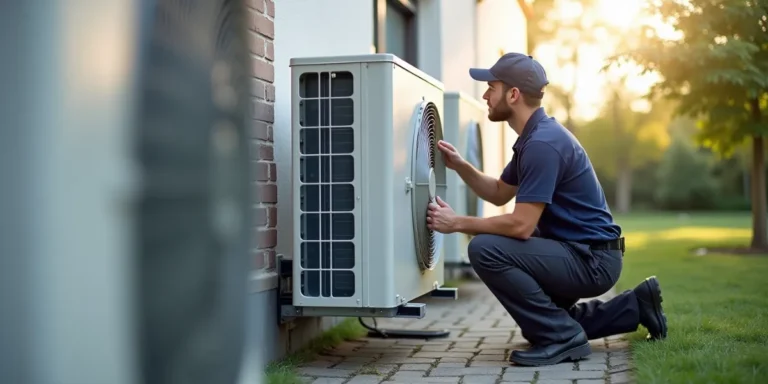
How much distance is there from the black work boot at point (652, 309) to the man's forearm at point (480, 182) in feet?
2.65

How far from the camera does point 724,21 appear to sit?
33.2 feet

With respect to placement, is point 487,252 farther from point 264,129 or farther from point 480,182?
point 264,129

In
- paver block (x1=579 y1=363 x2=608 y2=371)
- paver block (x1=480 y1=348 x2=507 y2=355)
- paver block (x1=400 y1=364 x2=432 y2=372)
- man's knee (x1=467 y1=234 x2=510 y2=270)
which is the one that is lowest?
paver block (x1=480 y1=348 x2=507 y2=355)

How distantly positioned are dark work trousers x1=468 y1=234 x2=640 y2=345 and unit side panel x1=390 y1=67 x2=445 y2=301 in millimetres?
266

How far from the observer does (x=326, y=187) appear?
359 centimetres

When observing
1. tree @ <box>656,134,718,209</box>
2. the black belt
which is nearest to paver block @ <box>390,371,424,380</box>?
the black belt

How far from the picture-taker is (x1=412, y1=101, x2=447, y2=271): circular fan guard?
12.8 ft

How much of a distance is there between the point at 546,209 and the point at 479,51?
5.70 metres

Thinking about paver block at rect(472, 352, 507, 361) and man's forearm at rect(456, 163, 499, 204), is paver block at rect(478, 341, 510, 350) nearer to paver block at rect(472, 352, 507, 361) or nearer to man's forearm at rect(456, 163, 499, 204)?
paver block at rect(472, 352, 507, 361)

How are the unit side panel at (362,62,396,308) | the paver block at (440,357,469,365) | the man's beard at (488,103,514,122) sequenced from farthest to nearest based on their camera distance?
the man's beard at (488,103,514,122), the paver block at (440,357,469,365), the unit side panel at (362,62,396,308)

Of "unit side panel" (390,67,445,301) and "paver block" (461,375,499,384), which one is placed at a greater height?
"unit side panel" (390,67,445,301)

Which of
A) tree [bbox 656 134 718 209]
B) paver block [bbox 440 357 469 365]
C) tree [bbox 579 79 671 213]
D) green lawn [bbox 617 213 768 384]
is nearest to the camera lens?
green lawn [bbox 617 213 768 384]

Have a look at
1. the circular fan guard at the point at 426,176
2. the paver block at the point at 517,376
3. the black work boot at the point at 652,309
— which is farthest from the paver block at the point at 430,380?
the black work boot at the point at 652,309

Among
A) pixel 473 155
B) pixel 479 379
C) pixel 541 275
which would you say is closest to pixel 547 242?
pixel 541 275
